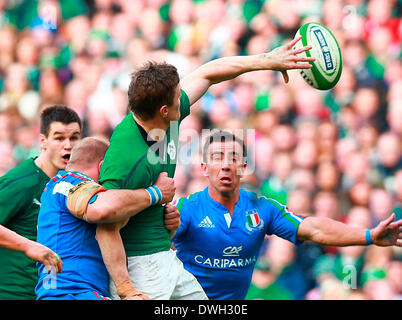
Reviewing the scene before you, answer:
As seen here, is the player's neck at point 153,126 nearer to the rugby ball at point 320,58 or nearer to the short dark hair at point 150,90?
the short dark hair at point 150,90

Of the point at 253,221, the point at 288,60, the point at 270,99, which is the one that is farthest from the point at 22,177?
the point at 270,99

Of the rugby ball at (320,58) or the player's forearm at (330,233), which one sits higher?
the rugby ball at (320,58)

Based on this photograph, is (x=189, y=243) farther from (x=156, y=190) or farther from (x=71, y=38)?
(x=71, y=38)

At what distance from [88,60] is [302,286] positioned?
5038mm

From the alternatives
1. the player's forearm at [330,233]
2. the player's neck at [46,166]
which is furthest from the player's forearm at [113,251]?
the player's forearm at [330,233]

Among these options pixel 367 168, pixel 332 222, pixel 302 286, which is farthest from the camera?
pixel 367 168

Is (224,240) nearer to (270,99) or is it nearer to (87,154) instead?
(87,154)

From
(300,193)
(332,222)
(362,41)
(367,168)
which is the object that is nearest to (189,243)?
(332,222)

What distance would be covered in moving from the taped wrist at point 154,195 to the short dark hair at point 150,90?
0.50m

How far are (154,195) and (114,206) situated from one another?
1.16 ft

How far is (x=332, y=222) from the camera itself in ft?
20.7

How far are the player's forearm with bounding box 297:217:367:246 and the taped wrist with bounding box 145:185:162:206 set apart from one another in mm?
1703

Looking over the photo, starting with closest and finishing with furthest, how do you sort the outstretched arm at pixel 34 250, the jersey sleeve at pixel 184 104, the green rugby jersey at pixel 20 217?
the outstretched arm at pixel 34 250 < the jersey sleeve at pixel 184 104 < the green rugby jersey at pixel 20 217

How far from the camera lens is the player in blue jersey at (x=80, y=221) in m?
4.94
